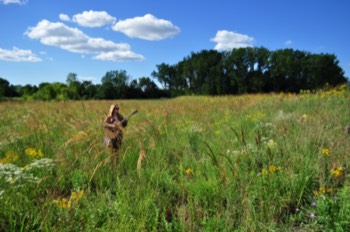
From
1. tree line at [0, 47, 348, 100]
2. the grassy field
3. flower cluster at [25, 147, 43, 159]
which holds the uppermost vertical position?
tree line at [0, 47, 348, 100]

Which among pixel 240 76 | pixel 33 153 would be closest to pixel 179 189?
pixel 33 153

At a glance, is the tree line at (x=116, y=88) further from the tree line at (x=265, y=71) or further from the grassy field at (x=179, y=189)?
the grassy field at (x=179, y=189)

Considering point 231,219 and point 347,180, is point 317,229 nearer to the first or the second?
point 231,219

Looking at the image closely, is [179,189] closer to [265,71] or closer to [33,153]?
[33,153]

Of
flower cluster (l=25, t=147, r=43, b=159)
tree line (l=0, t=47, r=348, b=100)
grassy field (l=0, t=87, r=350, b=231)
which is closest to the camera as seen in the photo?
grassy field (l=0, t=87, r=350, b=231)

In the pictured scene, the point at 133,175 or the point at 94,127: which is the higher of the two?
the point at 94,127

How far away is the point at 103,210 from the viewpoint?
101 inches

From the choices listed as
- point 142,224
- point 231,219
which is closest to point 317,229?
point 231,219

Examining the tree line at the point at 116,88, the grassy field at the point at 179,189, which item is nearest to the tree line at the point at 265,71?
the tree line at the point at 116,88

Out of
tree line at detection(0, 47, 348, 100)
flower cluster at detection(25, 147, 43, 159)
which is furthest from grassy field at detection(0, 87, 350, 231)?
tree line at detection(0, 47, 348, 100)

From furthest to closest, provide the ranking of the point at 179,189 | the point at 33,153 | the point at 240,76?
1. the point at 240,76
2. the point at 33,153
3. the point at 179,189

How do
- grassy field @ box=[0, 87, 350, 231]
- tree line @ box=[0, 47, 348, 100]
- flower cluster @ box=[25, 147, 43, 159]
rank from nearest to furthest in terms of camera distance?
1. grassy field @ box=[0, 87, 350, 231]
2. flower cluster @ box=[25, 147, 43, 159]
3. tree line @ box=[0, 47, 348, 100]

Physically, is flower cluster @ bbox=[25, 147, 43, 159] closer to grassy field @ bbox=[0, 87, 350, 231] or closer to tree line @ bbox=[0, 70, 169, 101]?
grassy field @ bbox=[0, 87, 350, 231]

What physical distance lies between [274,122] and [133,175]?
423cm
